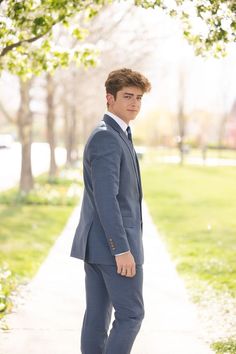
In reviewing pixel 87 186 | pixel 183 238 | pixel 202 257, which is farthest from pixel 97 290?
pixel 183 238

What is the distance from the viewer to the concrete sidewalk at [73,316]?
17.7ft

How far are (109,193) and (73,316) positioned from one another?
269cm

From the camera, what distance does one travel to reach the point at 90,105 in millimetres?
36219

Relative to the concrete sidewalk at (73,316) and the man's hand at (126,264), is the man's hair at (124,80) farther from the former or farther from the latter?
the concrete sidewalk at (73,316)

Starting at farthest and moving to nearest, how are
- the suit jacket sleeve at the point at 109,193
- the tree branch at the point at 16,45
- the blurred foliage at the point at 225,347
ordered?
the tree branch at the point at 16,45
the blurred foliage at the point at 225,347
the suit jacket sleeve at the point at 109,193

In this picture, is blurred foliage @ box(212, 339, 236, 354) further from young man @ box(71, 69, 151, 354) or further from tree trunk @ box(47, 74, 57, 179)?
tree trunk @ box(47, 74, 57, 179)

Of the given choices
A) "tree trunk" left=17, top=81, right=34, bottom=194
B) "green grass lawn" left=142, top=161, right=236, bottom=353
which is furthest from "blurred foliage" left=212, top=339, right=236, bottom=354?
"tree trunk" left=17, top=81, right=34, bottom=194

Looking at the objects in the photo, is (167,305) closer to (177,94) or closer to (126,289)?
(126,289)

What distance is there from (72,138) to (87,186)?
29.6m

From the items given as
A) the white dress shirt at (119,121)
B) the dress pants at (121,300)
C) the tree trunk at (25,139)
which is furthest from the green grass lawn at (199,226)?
the tree trunk at (25,139)

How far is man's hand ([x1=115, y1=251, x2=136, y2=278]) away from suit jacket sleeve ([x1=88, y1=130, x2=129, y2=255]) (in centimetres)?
3

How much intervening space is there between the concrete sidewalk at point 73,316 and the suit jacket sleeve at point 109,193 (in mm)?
1663

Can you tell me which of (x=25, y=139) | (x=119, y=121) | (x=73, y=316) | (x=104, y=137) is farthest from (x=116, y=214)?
(x=25, y=139)

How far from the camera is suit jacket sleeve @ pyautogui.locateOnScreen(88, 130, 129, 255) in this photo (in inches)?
153
